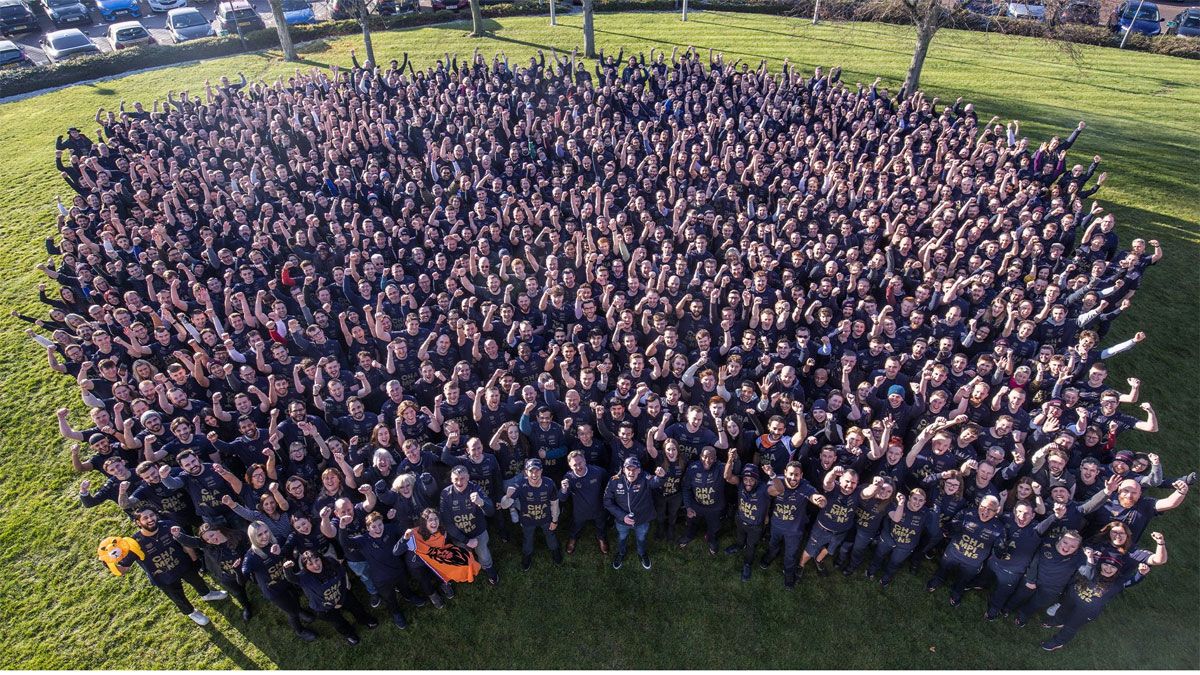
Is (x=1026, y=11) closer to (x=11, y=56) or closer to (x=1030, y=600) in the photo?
(x=1030, y=600)

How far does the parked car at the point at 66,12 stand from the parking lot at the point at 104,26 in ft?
1.43

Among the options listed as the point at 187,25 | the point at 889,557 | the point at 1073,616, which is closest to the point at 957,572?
the point at 889,557

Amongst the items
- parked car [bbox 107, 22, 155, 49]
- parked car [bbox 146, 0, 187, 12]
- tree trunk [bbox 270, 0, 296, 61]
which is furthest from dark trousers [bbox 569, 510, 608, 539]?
parked car [bbox 146, 0, 187, 12]

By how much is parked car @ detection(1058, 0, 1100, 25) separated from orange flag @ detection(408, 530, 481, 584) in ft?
85.3

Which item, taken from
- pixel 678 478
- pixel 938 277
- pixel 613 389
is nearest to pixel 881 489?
pixel 678 478

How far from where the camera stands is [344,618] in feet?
27.4

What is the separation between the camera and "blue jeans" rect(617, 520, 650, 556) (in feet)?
28.4

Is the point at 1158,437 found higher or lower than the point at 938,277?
lower

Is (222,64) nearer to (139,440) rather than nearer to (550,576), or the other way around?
(139,440)

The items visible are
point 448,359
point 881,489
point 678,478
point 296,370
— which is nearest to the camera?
point 881,489

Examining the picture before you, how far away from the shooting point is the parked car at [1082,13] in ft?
81.0

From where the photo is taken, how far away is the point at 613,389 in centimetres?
985

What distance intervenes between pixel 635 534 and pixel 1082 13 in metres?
33.1

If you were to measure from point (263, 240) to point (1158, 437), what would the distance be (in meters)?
16.8
